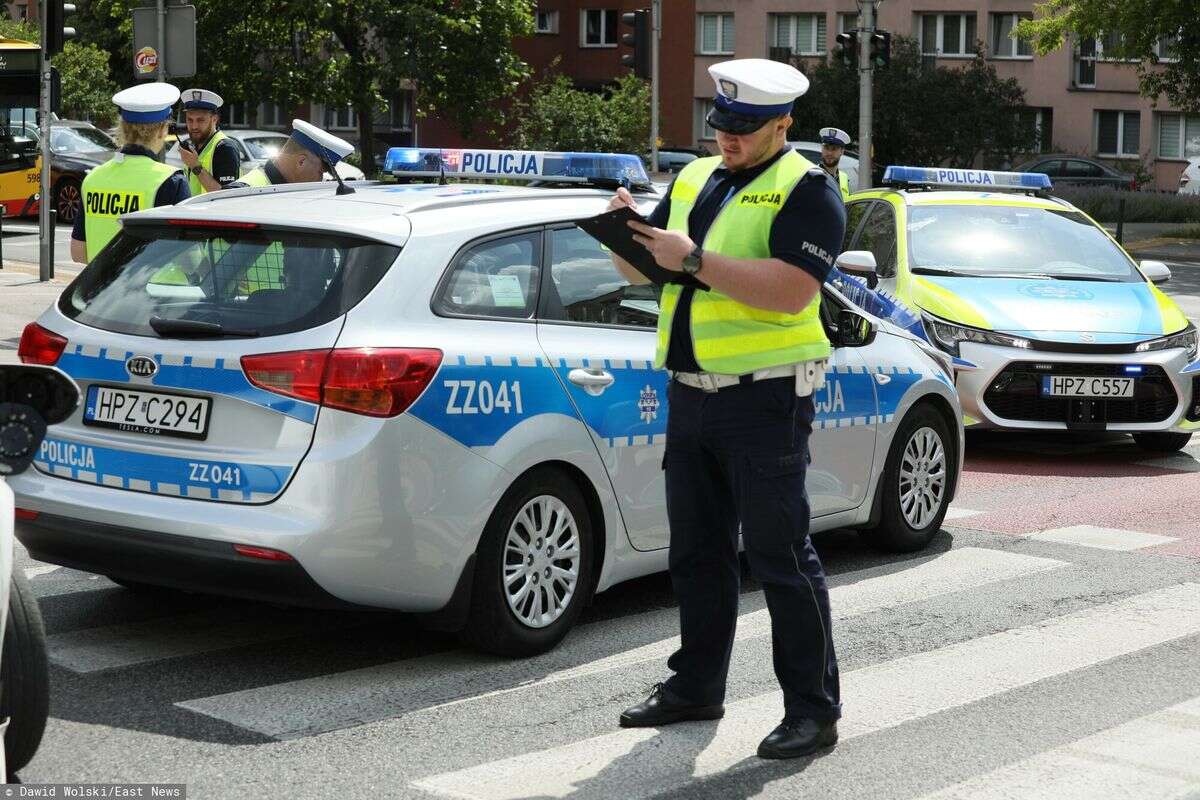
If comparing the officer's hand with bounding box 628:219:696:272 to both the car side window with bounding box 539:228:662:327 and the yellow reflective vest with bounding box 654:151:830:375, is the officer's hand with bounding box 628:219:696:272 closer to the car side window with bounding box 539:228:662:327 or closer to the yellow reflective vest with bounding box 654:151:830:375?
the yellow reflective vest with bounding box 654:151:830:375

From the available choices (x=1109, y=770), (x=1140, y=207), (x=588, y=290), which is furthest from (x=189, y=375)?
(x=1140, y=207)

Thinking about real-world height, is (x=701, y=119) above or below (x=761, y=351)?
above

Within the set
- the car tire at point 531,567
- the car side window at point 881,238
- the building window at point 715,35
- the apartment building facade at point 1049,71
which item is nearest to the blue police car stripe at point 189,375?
the car tire at point 531,567

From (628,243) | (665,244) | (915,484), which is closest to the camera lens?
(665,244)

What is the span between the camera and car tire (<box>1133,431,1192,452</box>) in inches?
442

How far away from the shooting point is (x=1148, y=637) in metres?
6.41

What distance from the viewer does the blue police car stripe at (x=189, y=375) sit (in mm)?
5355

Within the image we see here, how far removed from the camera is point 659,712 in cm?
518

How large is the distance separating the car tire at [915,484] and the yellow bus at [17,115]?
868 inches

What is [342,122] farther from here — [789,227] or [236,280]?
[789,227]

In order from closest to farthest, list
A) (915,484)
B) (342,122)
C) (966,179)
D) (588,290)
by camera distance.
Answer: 1. (588,290)
2. (915,484)
3. (966,179)
4. (342,122)

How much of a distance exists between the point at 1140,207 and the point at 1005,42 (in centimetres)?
1539

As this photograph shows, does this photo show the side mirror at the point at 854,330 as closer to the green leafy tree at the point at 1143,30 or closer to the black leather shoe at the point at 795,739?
the black leather shoe at the point at 795,739

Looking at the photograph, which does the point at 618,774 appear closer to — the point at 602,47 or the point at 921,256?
the point at 921,256
